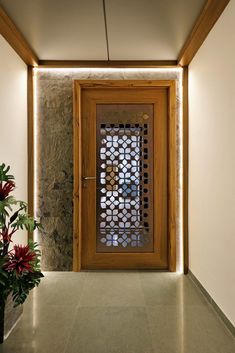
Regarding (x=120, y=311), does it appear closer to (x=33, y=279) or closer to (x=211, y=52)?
(x=33, y=279)

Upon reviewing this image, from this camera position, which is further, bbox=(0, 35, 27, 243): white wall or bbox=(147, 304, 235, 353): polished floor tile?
bbox=(0, 35, 27, 243): white wall

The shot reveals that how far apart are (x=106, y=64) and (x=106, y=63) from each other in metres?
0.01

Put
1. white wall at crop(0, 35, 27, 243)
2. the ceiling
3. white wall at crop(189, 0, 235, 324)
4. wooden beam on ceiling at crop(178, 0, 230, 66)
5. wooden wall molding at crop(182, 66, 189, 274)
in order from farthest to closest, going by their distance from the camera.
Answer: wooden wall molding at crop(182, 66, 189, 274), white wall at crop(0, 35, 27, 243), the ceiling, wooden beam on ceiling at crop(178, 0, 230, 66), white wall at crop(189, 0, 235, 324)

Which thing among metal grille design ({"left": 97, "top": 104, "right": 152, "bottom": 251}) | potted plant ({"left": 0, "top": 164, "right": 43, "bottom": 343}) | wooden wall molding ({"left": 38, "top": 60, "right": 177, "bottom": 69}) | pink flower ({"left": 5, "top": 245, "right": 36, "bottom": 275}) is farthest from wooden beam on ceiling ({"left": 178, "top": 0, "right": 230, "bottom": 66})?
pink flower ({"left": 5, "top": 245, "right": 36, "bottom": 275})

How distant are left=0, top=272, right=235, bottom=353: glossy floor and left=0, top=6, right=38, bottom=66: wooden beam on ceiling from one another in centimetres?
233

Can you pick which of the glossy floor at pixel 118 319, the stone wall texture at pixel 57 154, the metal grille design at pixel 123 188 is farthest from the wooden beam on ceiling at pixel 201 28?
the glossy floor at pixel 118 319

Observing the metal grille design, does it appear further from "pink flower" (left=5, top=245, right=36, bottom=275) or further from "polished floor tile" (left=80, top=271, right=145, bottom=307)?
"pink flower" (left=5, top=245, right=36, bottom=275)

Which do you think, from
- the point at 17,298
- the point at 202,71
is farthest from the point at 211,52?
the point at 17,298

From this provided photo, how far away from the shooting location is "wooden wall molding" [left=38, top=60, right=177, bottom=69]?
408cm

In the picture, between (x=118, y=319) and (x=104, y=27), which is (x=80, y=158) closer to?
(x=104, y=27)

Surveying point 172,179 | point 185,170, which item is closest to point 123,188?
point 172,179

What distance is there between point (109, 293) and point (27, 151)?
1754 millimetres

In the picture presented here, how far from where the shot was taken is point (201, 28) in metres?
3.15

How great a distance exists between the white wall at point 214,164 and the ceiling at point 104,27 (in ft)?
1.10
